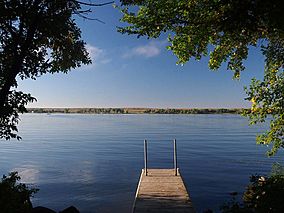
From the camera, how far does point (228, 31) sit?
11445 millimetres

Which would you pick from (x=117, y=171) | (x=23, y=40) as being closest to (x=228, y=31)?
(x=23, y=40)

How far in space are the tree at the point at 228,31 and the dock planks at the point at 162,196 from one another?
17.1ft

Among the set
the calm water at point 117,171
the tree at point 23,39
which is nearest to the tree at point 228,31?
the tree at point 23,39

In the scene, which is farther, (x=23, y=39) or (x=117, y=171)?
(x=117, y=171)

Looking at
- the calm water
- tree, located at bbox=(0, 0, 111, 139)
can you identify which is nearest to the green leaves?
tree, located at bbox=(0, 0, 111, 139)

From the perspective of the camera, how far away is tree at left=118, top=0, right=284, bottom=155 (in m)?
10.4

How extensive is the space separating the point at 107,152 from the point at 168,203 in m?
37.4

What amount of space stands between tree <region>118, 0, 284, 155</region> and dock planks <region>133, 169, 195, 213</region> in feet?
17.1

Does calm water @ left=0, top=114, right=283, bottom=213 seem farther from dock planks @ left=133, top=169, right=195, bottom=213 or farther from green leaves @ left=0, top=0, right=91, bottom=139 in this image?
green leaves @ left=0, top=0, right=91, bottom=139

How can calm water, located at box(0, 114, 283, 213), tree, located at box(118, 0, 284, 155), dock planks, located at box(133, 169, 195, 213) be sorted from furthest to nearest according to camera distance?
1. calm water, located at box(0, 114, 283, 213)
2. dock planks, located at box(133, 169, 195, 213)
3. tree, located at box(118, 0, 284, 155)

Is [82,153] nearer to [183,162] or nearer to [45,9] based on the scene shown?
[183,162]

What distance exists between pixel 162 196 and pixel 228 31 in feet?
30.0

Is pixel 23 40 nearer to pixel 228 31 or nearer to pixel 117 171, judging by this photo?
pixel 228 31

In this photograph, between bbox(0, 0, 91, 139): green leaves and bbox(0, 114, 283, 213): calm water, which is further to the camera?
bbox(0, 114, 283, 213): calm water
